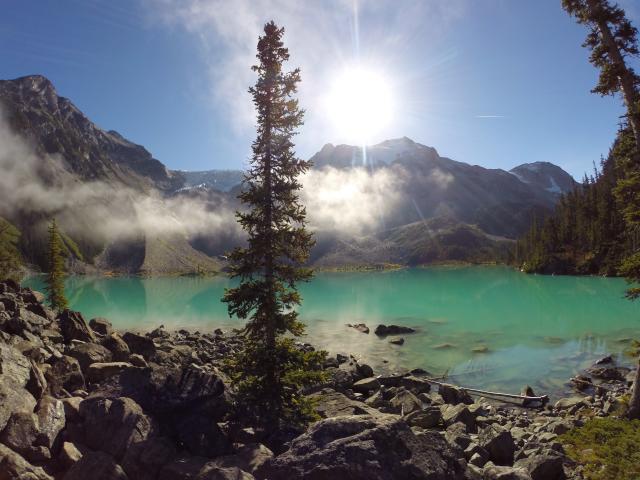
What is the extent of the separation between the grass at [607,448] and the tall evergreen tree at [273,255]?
8.41 m

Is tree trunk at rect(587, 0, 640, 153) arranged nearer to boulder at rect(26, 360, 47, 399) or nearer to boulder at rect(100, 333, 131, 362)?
boulder at rect(26, 360, 47, 399)

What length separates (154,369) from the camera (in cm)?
1327

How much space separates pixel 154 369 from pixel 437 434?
902cm

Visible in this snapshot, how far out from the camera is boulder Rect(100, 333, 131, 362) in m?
21.5

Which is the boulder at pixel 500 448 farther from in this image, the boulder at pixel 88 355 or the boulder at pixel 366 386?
the boulder at pixel 88 355

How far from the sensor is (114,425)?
35.3 feet

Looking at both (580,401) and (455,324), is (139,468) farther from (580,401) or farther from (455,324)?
(455,324)

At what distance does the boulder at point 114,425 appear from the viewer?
10.4 meters

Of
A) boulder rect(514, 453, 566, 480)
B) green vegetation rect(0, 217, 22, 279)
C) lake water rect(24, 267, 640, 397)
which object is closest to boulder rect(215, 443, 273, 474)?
boulder rect(514, 453, 566, 480)

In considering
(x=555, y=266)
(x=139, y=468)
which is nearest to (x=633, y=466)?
(x=139, y=468)

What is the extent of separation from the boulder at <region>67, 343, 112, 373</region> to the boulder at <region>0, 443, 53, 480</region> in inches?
360

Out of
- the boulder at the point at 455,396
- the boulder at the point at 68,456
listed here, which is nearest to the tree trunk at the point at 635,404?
the boulder at the point at 455,396

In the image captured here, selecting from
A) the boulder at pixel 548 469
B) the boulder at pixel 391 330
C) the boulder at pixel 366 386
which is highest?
the boulder at pixel 548 469

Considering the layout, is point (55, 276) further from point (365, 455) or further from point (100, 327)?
point (365, 455)
